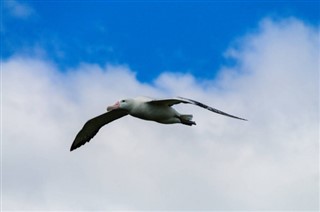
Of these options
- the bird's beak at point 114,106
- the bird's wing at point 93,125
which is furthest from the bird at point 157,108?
the bird's wing at point 93,125

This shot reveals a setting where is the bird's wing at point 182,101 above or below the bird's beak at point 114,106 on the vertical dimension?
below

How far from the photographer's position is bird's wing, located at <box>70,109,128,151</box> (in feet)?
81.4

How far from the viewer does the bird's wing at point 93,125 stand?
24797mm

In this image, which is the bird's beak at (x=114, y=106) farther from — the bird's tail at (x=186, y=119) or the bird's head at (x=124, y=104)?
the bird's tail at (x=186, y=119)

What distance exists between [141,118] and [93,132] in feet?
14.8

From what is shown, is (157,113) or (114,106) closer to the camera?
(157,113)

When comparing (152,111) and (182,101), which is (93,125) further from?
(182,101)

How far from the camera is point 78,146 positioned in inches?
1043

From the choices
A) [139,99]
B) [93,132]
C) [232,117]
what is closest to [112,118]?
[93,132]

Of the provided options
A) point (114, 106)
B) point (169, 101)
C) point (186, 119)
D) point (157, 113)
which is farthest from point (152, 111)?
point (114, 106)

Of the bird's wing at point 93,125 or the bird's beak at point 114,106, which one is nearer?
the bird's beak at point 114,106

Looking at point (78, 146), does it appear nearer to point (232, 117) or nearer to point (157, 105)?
point (157, 105)

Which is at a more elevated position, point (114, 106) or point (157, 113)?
point (114, 106)

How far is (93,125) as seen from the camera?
25.6 metres
